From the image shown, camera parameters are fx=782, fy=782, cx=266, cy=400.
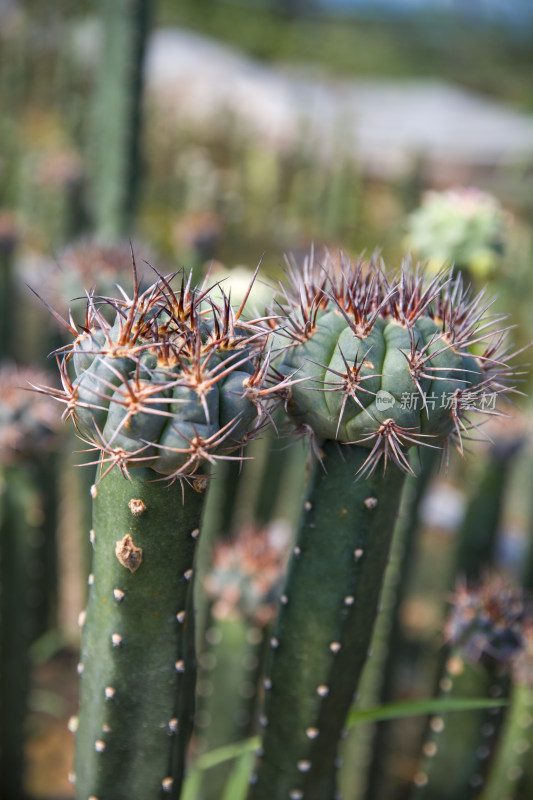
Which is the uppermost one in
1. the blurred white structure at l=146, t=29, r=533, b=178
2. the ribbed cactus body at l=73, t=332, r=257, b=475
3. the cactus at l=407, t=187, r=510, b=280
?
the blurred white structure at l=146, t=29, r=533, b=178

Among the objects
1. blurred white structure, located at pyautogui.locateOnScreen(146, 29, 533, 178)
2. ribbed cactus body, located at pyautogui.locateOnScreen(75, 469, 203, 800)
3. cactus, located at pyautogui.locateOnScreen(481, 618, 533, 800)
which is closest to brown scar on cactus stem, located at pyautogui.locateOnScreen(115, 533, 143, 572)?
ribbed cactus body, located at pyautogui.locateOnScreen(75, 469, 203, 800)

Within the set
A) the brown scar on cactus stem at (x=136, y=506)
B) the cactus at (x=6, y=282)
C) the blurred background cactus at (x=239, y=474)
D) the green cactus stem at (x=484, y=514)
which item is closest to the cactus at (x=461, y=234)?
the blurred background cactus at (x=239, y=474)

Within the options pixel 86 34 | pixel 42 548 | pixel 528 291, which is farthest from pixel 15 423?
pixel 86 34

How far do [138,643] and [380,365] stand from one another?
71 cm

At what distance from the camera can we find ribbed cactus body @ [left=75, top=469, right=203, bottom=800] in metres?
1.43

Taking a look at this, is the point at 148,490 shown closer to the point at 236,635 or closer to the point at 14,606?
the point at 236,635

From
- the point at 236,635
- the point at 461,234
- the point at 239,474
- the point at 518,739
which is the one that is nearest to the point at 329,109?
the point at 461,234

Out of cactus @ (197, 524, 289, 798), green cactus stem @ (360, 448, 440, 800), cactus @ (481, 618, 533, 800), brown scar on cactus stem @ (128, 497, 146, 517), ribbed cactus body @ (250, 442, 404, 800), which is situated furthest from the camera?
green cactus stem @ (360, 448, 440, 800)

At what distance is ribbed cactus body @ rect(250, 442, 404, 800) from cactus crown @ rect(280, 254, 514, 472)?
0.10 m

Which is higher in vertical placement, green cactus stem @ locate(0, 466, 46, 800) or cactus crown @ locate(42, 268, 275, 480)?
cactus crown @ locate(42, 268, 275, 480)

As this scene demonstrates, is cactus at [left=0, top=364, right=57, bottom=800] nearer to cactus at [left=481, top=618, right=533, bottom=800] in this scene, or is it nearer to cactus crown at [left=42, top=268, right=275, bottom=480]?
cactus crown at [left=42, top=268, right=275, bottom=480]

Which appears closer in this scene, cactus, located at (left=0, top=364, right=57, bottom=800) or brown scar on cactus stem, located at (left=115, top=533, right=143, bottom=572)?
brown scar on cactus stem, located at (left=115, top=533, right=143, bottom=572)

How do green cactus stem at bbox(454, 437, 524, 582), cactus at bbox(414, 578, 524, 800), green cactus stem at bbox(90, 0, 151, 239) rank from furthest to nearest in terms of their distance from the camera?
green cactus stem at bbox(90, 0, 151, 239) → green cactus stem at bbox(454, 437, 524, 582) → cactus at bbox(414, 578, 524, 800)

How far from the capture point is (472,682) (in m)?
2.29
